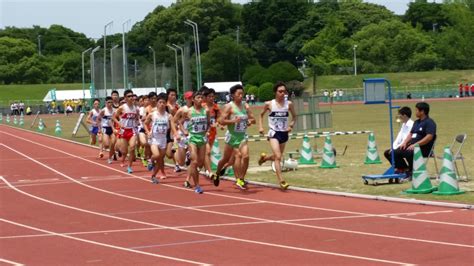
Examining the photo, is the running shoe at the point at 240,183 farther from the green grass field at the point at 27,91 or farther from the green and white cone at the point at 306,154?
the green grass field at the point at 27,91

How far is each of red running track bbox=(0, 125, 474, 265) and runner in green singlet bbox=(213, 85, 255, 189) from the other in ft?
1.50

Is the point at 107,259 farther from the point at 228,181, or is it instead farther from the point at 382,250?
the point at 228,181

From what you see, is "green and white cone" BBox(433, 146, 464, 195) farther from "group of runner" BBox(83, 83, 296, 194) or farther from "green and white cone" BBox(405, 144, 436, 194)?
"group of runner" BBox(83, 83, 296, 194)

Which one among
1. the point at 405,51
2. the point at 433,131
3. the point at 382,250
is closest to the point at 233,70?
the point at 405,51

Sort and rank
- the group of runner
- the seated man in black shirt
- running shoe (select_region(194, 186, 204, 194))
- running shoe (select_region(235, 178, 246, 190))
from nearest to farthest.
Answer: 1. the seated man in black shirt
2. running shoe (select_region(194, 186, 204, 194))
3. running shoe (select_region(235, 178, 246, 190))
4. the group of runner

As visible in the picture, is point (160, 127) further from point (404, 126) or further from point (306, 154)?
point (404, 126)

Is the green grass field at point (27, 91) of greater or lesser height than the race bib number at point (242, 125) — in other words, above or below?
above

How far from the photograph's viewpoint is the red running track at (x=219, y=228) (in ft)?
30.6

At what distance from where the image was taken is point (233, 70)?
99.9m

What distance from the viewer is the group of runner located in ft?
→ 52.7

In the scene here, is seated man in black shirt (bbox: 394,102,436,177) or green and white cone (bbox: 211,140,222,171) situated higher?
seated man in black shirt (bbox: 394,102,436,177)

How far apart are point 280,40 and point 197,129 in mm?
102652

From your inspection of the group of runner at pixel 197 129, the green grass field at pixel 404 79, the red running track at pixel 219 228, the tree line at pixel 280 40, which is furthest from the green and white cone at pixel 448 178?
the green grass field at pixel 404 79

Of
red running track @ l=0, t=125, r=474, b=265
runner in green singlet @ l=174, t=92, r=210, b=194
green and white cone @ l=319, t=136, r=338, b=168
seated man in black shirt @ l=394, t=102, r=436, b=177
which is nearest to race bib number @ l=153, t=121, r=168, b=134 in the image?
red running track @ l=0, t=125, r=474, b=265
